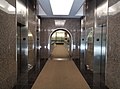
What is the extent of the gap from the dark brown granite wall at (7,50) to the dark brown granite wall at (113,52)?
3.29 m

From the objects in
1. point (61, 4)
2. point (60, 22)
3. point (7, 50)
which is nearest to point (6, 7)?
point (7, 50)

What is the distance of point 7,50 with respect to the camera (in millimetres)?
4965

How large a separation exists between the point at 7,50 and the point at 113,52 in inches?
131

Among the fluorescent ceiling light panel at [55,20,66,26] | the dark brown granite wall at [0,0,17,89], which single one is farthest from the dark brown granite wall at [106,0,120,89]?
the fluorescent ceiling light panel at [55,20,66,26]

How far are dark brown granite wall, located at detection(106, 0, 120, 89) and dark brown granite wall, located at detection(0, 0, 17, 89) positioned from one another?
329 centimetres

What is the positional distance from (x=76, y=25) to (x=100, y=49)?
7.47 metres

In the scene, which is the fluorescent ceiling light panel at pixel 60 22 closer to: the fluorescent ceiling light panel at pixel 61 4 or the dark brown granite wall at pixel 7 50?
the fluorescent ceiling light panel at pixel 61 4

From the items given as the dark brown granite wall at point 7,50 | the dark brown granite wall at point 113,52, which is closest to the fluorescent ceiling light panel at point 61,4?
the dark brown granite wall at point 113,52

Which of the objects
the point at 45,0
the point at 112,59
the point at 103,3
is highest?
the point at 45,0

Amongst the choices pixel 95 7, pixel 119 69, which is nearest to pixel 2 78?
pixel 119 69

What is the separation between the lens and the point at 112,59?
5.35 m

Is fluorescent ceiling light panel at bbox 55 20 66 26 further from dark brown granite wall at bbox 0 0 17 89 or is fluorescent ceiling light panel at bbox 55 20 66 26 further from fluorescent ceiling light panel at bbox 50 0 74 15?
dark brown granite wall at bbox 0 0 17 89

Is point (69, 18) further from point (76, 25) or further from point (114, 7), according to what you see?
point (114, 7)

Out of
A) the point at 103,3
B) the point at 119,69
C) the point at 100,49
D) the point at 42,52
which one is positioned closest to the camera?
the point at 119,69
